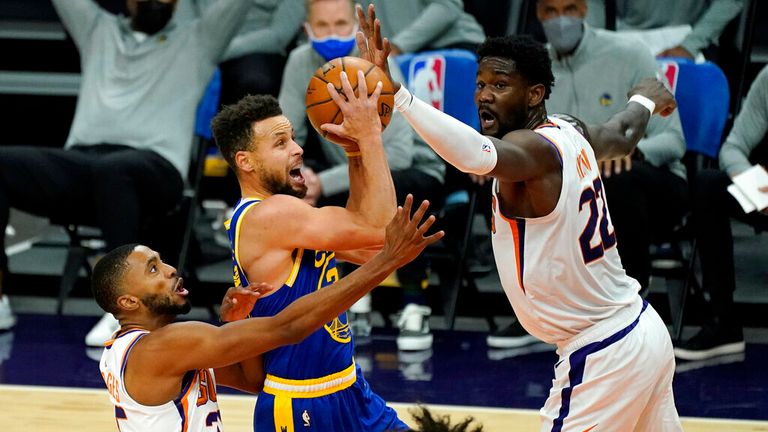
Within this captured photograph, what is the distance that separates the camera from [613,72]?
624 centimetres

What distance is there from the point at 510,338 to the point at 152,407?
3135 millimetres

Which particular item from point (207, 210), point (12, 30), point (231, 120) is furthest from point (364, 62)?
point (12, 30)

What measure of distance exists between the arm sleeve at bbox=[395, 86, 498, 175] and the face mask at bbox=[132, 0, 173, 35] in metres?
4.10

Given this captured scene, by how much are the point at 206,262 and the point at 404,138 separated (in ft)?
5.50

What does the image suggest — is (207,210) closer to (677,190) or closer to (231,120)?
(677,190)

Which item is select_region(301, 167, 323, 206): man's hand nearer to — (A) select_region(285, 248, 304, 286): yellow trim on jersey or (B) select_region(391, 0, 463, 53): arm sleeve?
(B) select_region(391, 0, 463, 53): arm sleeve

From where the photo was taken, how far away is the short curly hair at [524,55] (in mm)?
3588

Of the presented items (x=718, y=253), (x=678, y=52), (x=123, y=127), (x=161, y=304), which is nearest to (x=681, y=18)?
(x=678, y=52)

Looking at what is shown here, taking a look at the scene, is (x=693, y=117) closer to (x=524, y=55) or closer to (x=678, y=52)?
(x=678, y=52)

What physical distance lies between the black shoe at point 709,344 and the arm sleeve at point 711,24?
1817 mm

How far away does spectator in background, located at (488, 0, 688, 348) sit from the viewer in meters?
6.07

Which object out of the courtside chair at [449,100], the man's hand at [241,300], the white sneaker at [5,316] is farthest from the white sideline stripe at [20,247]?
the man's hand at [241,300]

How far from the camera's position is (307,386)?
136 inches

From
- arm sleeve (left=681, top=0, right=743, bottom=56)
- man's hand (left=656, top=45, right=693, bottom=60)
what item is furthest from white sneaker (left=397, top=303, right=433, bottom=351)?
arm sleeve (left=681, top=0, right=743, bottom=56)
